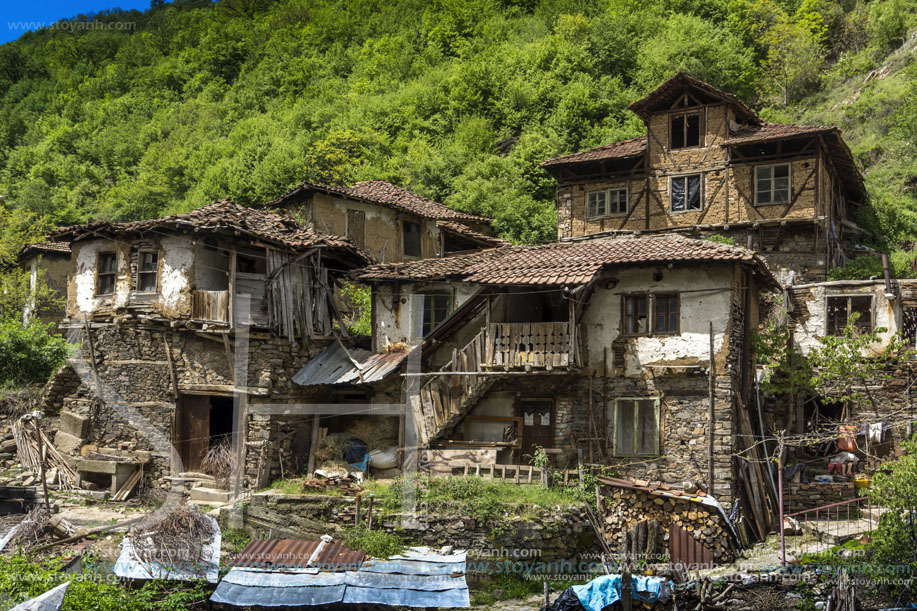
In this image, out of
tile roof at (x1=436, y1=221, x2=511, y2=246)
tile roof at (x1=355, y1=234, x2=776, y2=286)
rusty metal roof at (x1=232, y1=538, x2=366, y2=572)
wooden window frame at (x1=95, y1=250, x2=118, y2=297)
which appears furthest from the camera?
tile roof at (x1=436, y1=221, x2=511, y2=246)

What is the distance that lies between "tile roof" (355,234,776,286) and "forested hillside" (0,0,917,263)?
42.3ft

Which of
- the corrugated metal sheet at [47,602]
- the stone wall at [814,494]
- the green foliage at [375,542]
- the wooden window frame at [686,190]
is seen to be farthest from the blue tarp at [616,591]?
the wooden window frame at [686,190]

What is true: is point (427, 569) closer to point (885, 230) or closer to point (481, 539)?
point (481, 539)

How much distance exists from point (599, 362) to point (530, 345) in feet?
6.26

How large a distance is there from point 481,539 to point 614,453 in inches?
173

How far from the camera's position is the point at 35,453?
22.6 m

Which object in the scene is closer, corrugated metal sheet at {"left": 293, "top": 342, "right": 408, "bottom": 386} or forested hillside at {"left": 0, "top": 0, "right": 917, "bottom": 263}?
corrugated metal sheet at {"left": 293, "top": 342, "right": 408, "bottom": 386}

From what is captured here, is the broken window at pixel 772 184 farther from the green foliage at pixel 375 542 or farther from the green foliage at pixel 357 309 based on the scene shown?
the green foliage at pixel 375 542

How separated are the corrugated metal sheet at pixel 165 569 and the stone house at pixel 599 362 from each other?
6125mm

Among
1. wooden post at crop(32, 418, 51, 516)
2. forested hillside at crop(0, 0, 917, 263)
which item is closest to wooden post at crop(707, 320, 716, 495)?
wooden post at crop(32, 418, 51, 516)

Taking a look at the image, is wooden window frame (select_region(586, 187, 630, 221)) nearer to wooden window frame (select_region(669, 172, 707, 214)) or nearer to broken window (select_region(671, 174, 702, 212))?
wooden window frame (select_region(669, 172, 707, 214))

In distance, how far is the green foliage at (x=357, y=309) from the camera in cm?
2691

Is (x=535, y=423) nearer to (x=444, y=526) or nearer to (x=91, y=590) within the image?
(x=444, y=526)

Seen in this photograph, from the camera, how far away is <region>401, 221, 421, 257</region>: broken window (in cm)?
2997
